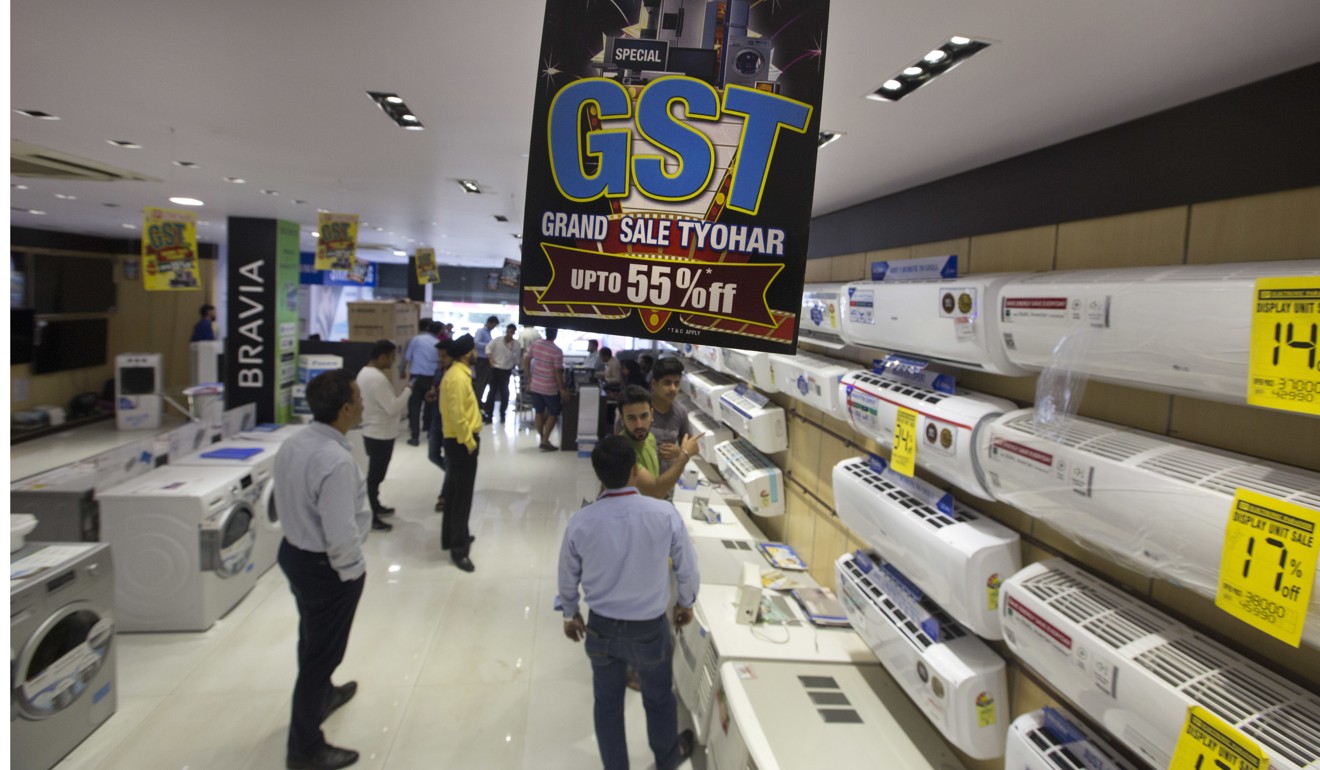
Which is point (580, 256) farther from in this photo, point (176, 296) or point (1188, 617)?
point (176, 296)

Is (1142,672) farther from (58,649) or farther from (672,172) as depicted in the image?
(58,649)

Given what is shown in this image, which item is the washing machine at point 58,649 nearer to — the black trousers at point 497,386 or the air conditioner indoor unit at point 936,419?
the air conditioner indoor unit at point 936,419

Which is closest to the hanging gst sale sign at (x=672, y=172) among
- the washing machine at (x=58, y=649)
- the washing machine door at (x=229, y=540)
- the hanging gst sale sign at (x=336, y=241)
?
the washing machine at (x=58, y=649)

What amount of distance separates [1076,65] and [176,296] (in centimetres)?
1422

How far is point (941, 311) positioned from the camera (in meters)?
2.09

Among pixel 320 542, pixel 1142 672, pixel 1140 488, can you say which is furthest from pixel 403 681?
pixel 1140 488

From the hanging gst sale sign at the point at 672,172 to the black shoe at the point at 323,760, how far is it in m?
2.62

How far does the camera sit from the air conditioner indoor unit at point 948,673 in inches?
77.5

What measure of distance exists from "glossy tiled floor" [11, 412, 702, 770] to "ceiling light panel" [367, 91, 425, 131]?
2909mm

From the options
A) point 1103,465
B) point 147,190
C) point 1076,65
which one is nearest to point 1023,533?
point 1103,465

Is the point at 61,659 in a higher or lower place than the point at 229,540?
lower

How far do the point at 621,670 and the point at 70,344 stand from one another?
38.6 feet

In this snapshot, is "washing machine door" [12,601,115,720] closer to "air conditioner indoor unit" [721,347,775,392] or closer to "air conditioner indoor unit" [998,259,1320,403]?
"air conditioner indoor unit" [721,347,775,392]

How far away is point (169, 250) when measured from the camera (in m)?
5.59
